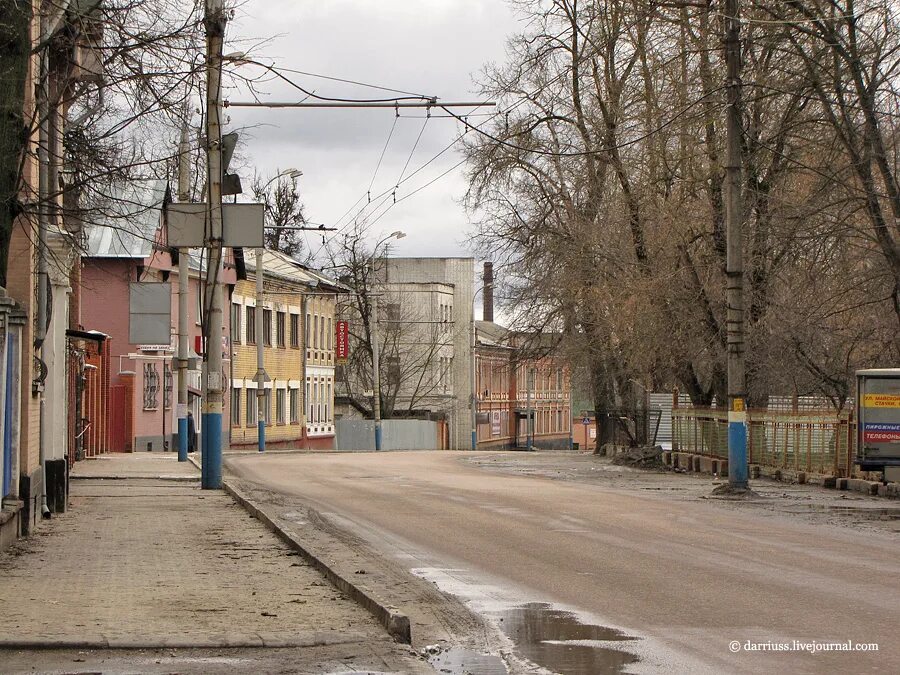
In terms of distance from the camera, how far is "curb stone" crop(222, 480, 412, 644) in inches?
348

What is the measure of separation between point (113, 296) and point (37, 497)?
106 ft

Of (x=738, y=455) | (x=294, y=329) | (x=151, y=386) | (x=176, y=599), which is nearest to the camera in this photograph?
(x=176, y=599)

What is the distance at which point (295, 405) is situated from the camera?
66.4 meters

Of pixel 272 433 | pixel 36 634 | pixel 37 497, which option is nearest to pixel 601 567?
pixel 36 634

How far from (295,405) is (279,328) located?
4.75 meters

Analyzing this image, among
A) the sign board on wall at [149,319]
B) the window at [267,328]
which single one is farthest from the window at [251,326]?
the sign board on wall at [149,319]

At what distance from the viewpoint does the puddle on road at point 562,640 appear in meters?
8.25

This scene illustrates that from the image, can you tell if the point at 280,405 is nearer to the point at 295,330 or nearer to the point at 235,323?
the point at 295,330

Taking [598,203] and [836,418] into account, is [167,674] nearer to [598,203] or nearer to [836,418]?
[836,418]

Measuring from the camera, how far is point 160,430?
49.3m

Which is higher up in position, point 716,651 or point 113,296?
point 113,296

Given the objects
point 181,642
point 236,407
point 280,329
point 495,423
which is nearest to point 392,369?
point 495,423

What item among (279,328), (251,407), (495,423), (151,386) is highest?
(279,328)

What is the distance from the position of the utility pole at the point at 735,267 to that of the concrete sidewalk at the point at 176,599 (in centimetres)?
985
